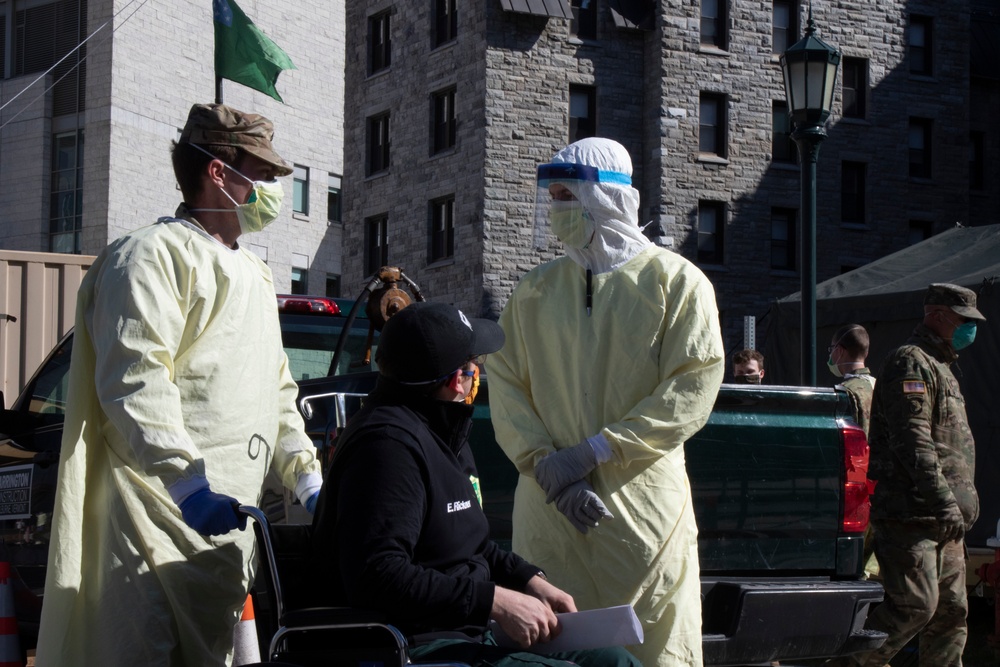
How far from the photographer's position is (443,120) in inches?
1483

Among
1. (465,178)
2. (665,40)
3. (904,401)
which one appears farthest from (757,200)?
(904,401)

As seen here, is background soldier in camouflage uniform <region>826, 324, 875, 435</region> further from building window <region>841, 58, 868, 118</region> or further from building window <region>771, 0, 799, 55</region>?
building window <region>841, 58, 868, 118</region>

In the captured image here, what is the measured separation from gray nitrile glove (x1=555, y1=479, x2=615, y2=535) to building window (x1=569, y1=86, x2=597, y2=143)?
110ft

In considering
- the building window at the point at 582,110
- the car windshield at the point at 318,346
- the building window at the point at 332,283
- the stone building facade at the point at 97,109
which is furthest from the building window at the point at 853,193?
the car windshield at the point at 318,346

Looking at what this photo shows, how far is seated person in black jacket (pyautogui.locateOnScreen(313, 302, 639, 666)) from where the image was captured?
293 centimetres

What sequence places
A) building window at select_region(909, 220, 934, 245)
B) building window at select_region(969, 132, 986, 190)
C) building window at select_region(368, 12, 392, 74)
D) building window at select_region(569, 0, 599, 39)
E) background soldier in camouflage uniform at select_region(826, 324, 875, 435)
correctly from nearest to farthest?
background soldier in camouflage uniform at select_region(826, 324, 875, 435), building window at select_region(569, 0, 599, 39), building window at select_region(909, 220, 934, 245), building window at select_region(368, 12, 392, 74), building window at select_region(969, 132, 986, 190)

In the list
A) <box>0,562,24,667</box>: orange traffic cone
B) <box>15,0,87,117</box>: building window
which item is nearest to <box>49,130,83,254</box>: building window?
<box>15,0,87,117</box>: building window

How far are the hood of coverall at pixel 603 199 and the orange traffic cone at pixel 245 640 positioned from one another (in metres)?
1.45

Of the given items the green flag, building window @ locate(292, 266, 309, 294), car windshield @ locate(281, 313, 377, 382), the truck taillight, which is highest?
building window @ locate(292, 266, 309, 294)

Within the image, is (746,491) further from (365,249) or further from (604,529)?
(365,249)

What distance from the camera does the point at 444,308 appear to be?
10.7ft

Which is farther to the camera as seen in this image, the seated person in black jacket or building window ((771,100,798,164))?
building window ((771,100,798,164))

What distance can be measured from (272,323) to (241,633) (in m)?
0.98

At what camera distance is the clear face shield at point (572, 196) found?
4223 millimetres
